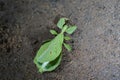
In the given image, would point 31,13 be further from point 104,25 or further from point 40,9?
point 104,25

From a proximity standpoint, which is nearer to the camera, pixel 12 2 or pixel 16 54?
pixel 16 54

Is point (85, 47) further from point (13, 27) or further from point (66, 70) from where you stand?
point (13, 27)

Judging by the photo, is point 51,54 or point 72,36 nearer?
point 51,54

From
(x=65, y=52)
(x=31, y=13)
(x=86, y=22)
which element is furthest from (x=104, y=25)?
(x=31, y=13)

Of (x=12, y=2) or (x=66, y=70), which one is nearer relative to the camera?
(x=66, y=70)

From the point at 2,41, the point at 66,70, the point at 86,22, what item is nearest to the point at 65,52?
the point at 66,70

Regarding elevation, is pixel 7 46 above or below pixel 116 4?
below
